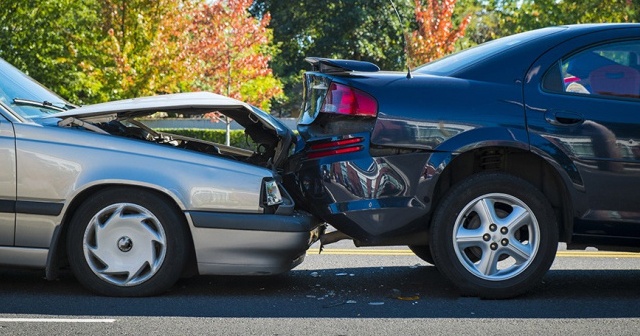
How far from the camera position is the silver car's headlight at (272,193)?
5.96 m

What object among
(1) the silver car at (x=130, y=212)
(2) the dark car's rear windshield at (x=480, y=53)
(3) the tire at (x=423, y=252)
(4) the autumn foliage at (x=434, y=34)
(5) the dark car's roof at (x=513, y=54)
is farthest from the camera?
(4) the autumn foliage at (x=434, y=34)

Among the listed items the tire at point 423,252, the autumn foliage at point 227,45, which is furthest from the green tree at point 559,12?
the tire at point 423,252

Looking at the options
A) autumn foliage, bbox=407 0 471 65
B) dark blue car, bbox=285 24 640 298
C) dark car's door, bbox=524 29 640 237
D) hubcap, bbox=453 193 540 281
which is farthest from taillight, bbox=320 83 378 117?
autumn foliage, bbox=407 0 471 65

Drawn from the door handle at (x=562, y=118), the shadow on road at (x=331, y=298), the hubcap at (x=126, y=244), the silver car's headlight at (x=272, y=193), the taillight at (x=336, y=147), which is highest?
the door handle at (x=562, y=118)

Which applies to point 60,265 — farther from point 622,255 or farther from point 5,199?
point 622,255

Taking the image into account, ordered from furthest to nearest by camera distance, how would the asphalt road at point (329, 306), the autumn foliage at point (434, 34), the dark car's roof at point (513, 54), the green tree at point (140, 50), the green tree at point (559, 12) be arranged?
the autumn foliage at point (434, 34) → the green tree at point (559, 12) → the green tree at point (140, 50) → the dark car's roof at point (513, 54) → the asphalt road at point (329, 306)

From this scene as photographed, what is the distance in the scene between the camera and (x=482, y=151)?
20.0 ft

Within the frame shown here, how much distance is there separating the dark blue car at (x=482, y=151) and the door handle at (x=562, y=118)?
0.04 ft

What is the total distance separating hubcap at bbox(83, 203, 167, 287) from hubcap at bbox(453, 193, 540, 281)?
5.70ft

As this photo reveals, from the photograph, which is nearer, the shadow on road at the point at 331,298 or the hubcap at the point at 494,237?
the shadow on road at the point at 331,298

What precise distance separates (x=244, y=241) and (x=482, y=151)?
152cm

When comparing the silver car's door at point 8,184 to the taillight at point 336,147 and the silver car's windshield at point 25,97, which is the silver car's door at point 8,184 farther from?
the taillight at point 336,147

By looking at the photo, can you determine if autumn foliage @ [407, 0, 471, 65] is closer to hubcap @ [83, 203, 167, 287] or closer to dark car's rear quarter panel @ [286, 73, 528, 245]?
dark car's rear quarter panel @ [286, 73, 528, 245]

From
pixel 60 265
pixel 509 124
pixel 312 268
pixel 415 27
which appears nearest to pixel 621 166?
pixel 509 124
